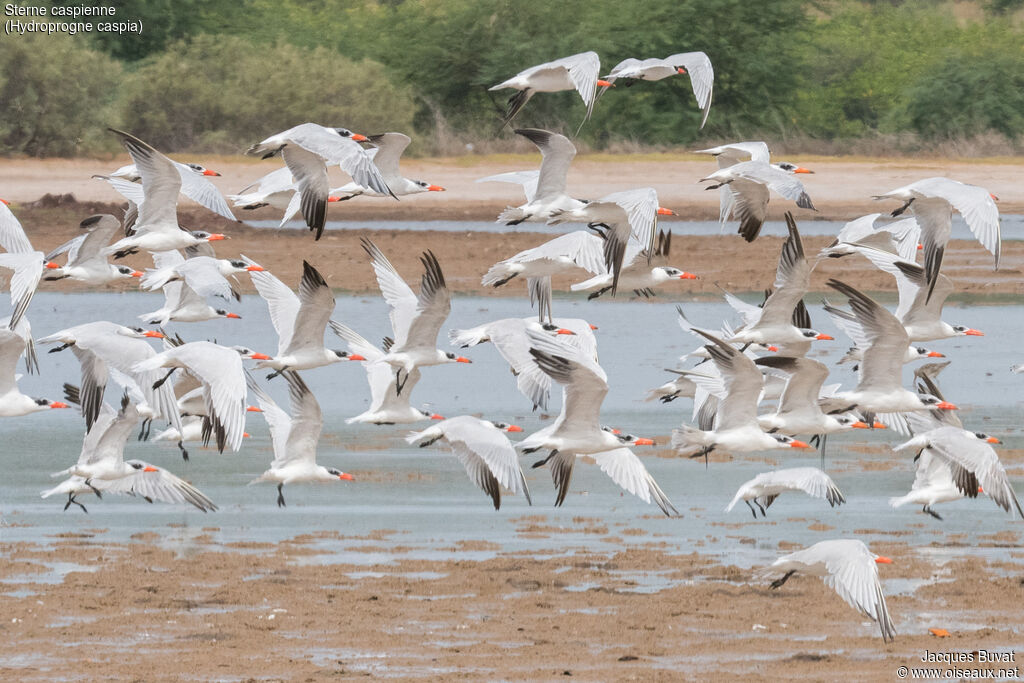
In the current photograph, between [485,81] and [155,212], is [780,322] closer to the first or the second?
[155,212]

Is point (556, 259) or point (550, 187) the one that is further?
point (556, 259)

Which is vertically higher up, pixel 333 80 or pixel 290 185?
pixel 290 185

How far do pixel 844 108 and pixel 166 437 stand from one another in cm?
3280

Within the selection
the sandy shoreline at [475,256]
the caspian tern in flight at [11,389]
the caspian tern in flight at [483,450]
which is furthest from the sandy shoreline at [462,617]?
the sandy shoreline at [475,256]

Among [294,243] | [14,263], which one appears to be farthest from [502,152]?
[14,263]

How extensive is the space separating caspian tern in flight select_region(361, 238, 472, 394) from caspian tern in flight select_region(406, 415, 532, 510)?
1.14 metres

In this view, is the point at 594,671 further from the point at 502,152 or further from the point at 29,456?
the point at 502,152

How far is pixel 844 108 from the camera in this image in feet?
147

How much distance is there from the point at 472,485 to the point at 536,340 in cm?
351

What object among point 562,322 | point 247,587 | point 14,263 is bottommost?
point 247,587

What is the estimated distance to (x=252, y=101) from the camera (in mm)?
39906

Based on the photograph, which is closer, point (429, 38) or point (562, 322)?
point (562, 322)

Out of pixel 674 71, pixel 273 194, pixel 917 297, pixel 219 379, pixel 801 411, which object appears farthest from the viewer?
pixel 273 194

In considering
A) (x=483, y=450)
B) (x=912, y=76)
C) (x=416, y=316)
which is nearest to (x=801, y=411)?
(x=483, y=450)
